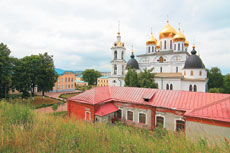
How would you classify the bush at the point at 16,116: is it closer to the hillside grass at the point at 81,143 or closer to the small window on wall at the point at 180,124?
the hillside grass at the point at 81,143

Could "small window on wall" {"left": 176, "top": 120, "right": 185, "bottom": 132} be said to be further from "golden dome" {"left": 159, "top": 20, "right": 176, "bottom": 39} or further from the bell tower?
"golden dome" {"left": 159, "top": 20, "right": 176, "bottom": 39}

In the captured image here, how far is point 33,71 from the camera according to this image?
21375mm

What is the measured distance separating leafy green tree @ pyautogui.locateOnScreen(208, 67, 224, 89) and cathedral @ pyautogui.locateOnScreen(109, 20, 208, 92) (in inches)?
492

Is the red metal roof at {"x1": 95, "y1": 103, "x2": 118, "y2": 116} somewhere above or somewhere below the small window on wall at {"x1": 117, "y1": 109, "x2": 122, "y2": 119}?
above

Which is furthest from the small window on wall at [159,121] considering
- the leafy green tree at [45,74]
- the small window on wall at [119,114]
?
the leafy green tree at [45,74]

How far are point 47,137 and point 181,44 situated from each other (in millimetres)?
36218

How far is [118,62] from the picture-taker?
112 ft

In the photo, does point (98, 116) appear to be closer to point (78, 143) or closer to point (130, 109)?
point (130, 109)

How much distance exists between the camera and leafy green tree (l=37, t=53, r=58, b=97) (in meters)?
22.3

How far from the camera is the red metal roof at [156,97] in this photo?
11336 mm

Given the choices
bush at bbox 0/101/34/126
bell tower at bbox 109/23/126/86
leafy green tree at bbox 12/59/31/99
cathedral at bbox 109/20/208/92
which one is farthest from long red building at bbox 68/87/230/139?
bell tower at bbox 109/23/126/86

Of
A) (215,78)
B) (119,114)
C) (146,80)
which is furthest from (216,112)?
(215,78)

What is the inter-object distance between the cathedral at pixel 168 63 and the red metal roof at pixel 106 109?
16930 millimetres

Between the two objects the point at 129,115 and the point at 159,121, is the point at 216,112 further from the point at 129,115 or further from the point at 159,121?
the point at 129,115
